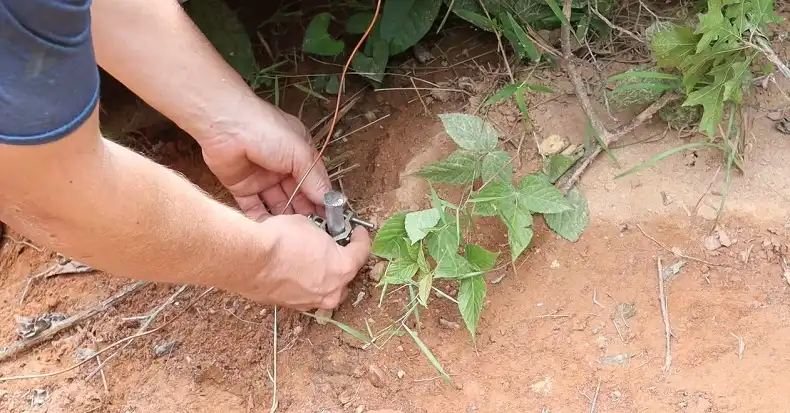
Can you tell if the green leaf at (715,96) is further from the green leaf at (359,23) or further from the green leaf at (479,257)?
the green leaf at (359,23)

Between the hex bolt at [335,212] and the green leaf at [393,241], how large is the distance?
0.42 ft

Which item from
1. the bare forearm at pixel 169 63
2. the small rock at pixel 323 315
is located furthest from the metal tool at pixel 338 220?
the bare forearm at pixel 169 63

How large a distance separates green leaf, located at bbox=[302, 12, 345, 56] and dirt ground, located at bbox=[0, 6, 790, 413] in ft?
0.74

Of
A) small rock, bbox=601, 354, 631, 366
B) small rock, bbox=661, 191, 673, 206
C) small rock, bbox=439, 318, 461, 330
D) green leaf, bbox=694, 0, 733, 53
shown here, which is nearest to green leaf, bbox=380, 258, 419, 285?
small rock, bbox=439, 318, 461, 330

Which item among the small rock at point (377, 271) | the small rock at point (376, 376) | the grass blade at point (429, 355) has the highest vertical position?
the small rock at point (377, 271)

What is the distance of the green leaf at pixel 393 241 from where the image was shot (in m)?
1.13

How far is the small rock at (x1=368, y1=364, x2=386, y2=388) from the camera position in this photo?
1.16 m

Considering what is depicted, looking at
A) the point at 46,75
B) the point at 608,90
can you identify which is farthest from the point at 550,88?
the point at 46,75

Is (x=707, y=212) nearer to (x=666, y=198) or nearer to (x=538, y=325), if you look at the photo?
(x=666, y=198)

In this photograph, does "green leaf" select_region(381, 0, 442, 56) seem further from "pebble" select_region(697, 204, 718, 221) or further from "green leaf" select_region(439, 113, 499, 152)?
"pebble" select_region(697, 204, 718, 221)

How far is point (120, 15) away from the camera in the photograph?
1110mm

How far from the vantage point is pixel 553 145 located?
1256 millimetres

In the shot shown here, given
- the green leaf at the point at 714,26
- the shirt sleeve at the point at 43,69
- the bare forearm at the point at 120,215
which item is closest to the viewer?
the shirt sleeve at the point at 43,69

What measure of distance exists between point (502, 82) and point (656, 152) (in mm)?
324
